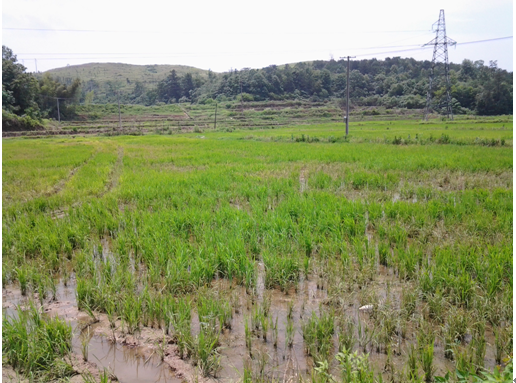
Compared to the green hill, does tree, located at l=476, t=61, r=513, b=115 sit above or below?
below

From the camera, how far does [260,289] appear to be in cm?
352

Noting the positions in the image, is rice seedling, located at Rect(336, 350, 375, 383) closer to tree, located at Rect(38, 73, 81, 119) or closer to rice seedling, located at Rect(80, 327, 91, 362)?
rice seedling, located at Rect(80, 327, 91, 362)

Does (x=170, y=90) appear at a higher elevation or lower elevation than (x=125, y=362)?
higher

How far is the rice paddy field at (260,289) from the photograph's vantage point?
7.96ft

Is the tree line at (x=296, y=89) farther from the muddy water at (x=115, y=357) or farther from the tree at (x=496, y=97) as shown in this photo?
the muddy water at (x=115, y=357)

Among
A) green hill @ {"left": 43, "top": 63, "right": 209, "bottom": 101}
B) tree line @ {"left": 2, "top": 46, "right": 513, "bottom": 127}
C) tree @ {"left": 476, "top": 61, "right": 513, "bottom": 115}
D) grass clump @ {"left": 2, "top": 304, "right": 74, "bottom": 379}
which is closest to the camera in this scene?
grass clump @ {"left": 2, "top": 304, "right": 74, "bottom": 379}

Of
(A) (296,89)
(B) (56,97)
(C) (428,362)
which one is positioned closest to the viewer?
(C) (428,362)

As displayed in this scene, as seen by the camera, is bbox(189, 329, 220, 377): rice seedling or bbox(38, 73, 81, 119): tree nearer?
bbox(189, 329, 220, 377): rice seedling

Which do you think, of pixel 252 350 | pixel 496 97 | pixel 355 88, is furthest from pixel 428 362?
pixel 355 88

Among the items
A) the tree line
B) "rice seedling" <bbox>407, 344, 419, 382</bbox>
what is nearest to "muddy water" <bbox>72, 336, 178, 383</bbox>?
"rice seedling" <bbox>407, 344, 419, 382</bbox>

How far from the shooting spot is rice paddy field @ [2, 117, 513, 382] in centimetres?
243

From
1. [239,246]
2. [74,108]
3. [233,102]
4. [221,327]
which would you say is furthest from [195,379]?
[233,102]

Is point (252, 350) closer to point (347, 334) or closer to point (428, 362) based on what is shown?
point (347, 334)

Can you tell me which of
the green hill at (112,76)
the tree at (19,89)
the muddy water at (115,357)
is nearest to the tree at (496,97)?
the muddy water at (115,357)
